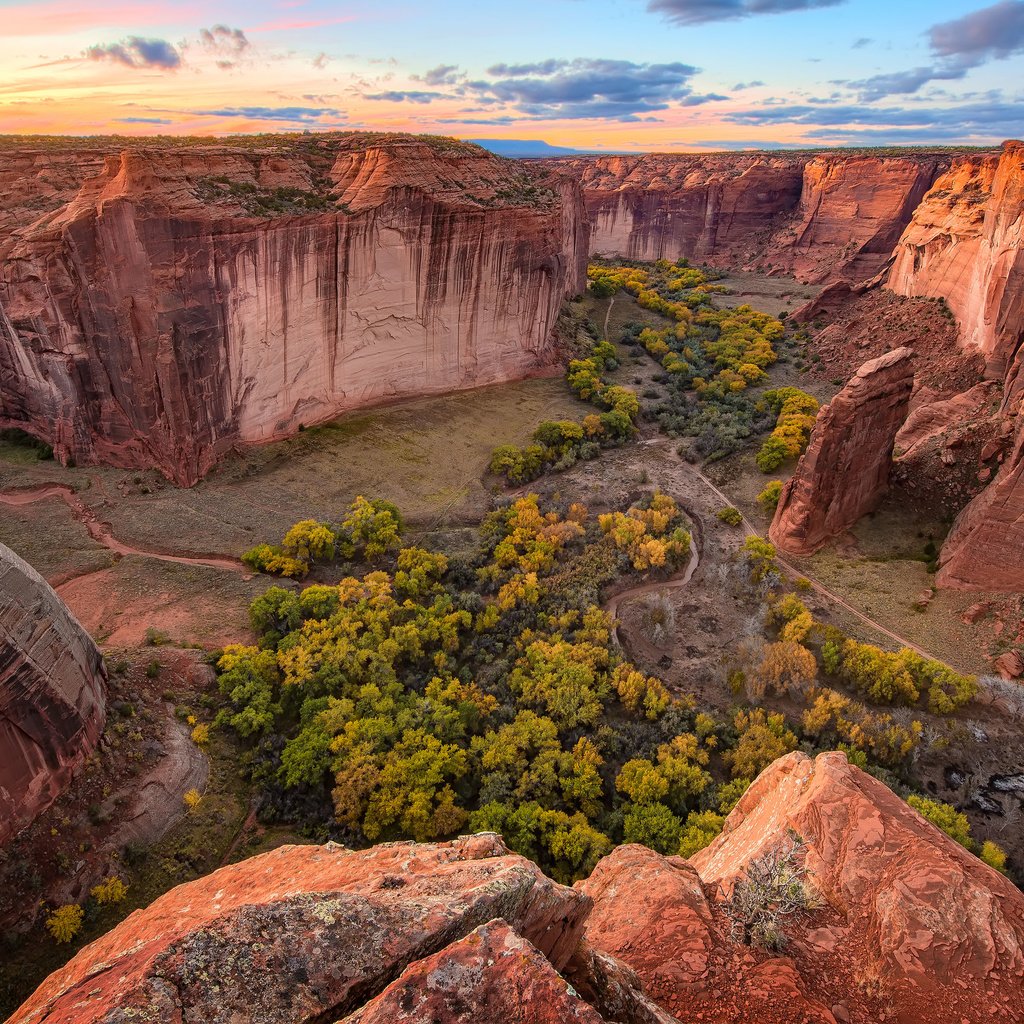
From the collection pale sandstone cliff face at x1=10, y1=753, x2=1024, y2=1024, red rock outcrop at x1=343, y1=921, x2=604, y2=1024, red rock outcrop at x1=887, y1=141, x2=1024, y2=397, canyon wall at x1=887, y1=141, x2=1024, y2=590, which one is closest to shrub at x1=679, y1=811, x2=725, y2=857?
pale sandstone cliff face at x1=10, y1=753, x2=1024, y2=1024

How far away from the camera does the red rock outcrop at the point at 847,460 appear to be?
1244 inches

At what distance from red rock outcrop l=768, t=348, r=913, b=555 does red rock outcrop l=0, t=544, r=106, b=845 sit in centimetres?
3151

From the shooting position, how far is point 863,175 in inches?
3100

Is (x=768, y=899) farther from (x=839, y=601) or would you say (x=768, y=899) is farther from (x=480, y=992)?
(x=839, y=601)

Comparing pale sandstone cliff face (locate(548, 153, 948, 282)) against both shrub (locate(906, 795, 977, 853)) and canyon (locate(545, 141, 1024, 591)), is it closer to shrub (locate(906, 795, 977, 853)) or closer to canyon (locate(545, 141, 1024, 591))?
canyon (locate(545, 141, 1024, 591))

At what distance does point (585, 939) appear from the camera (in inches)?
413

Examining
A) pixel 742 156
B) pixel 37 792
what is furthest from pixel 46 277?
pixel 742 156

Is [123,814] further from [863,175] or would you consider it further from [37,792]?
[863,175]

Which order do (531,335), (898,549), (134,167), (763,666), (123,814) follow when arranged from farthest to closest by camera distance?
(531,335) → (898,549) → (134,167) → (763,666) → (123,814)

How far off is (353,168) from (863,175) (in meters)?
66.3

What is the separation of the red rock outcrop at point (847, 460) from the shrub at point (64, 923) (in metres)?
32.7

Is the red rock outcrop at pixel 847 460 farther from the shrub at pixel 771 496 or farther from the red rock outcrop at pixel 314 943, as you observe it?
the red rock outcrop at pixel 314 943

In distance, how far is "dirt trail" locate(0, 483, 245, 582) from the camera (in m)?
31.4

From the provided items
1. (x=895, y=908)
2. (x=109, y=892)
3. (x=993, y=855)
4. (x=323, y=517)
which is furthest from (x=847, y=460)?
(x=109, y=892)
